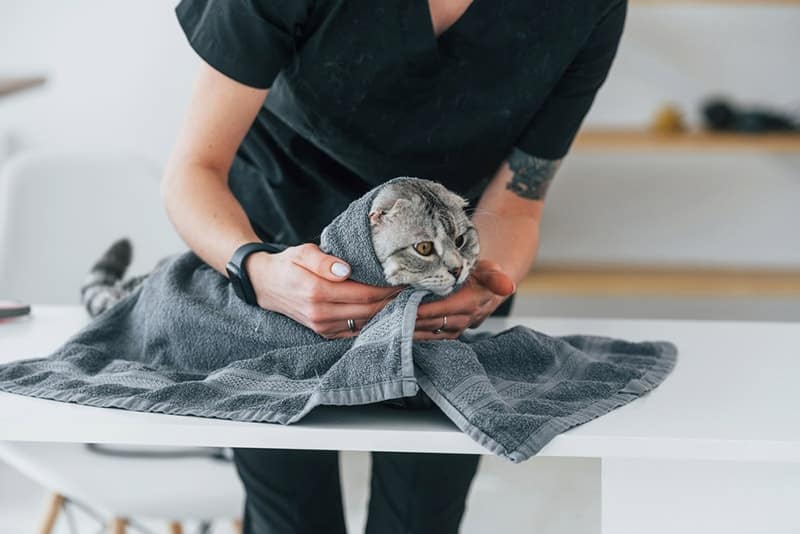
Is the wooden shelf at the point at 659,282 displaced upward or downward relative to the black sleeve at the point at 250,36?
downward

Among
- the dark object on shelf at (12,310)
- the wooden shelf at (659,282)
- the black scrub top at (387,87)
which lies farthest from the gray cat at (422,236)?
the wooden shelf at (659,282)

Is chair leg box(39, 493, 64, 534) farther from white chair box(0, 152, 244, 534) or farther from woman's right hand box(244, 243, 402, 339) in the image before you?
woman's right hand box(244, 243, 402, 339)

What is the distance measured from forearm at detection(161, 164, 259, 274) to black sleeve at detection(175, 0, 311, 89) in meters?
0.12

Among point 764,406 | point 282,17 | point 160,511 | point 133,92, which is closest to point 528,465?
point 160,511

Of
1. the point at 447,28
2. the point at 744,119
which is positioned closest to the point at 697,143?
the point at 744,119

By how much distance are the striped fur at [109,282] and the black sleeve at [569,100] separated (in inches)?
20.7

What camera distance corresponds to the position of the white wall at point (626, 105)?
109 inches

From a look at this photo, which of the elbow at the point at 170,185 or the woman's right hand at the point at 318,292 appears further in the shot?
the elbow at the point at 170,185

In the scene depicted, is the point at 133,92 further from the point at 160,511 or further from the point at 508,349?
the point at 508,349

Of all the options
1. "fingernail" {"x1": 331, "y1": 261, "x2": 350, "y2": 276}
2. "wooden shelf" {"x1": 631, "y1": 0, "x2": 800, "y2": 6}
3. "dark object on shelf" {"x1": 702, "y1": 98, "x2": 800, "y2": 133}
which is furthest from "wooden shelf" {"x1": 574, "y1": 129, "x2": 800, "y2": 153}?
"fingernail" {"x1": 331, "y1": 261, "x2": 350, "y2": 276}

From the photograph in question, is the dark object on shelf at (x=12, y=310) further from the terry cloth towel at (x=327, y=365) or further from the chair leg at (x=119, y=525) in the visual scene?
the chair leg at (x=119, y=525)

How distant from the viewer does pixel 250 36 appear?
1096 millimetres

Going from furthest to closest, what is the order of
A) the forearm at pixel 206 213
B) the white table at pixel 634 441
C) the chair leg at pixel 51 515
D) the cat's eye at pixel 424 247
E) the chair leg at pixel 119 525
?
the chair leg at pixel 51 515, the chair leg at pixel 119 525, the forearm at pixel 206 213, the cat's eye at pixel 424 247, the white table at pixel 634 441

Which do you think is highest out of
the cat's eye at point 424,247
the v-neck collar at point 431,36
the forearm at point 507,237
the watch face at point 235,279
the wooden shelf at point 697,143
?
the v-neck collar at point 431,36
